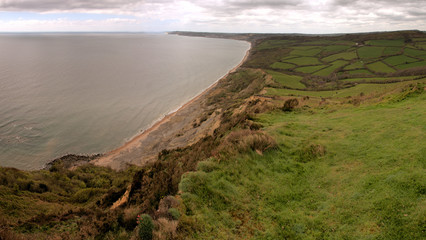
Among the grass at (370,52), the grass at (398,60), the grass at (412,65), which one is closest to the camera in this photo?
the grass at (412,65)

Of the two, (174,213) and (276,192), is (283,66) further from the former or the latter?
(174,213)

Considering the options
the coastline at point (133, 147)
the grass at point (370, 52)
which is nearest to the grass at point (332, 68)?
the grass at point (370, 52)

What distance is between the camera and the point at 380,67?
64562 mm

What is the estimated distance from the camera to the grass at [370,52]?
7838cm

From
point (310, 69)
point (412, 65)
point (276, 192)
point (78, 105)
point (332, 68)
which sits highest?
point (412, 65)

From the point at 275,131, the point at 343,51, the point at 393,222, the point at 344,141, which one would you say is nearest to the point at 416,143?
the point at 344,141

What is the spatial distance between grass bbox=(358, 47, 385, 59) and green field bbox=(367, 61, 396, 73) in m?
10.5

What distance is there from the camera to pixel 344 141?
557 inches

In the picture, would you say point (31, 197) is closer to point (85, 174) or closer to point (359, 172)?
point (85, 174)

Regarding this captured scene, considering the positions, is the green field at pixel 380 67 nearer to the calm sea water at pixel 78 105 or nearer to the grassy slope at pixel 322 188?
the calm sea water at pixel 78 105

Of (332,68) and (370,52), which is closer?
(332,68)

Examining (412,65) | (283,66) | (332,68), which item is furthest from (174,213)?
(283,66)

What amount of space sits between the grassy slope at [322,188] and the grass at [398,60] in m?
66.5

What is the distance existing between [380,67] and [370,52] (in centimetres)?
2295
